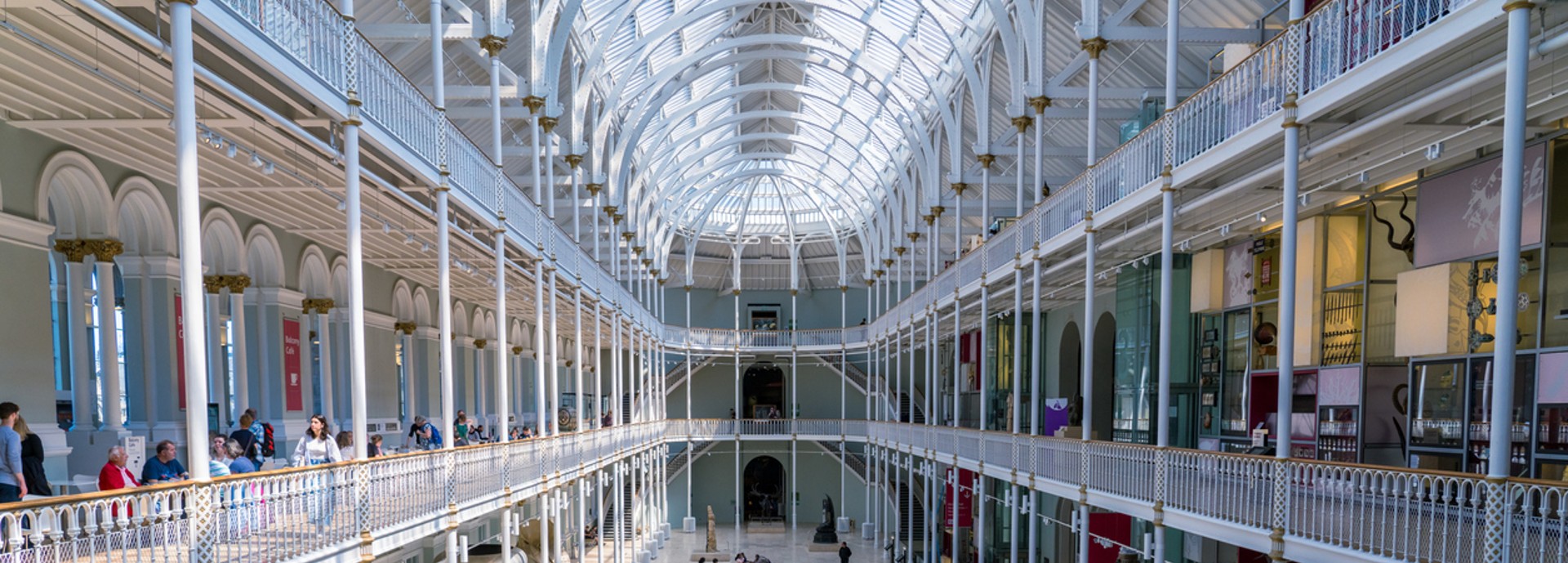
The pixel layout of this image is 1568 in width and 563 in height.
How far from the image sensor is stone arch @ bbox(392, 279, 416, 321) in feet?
81.1

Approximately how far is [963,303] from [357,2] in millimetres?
16915

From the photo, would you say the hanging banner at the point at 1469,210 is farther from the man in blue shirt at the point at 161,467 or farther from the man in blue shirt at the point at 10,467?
the man in blue shirt at the point at 10,467

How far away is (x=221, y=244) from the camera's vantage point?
54.7 feet

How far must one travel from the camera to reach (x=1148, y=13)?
63.4 ft

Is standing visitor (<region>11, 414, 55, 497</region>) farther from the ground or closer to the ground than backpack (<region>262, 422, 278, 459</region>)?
Answer: farther from the ground

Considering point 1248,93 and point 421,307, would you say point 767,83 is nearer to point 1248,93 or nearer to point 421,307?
point 421,307

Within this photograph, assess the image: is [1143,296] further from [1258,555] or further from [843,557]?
[843,557]

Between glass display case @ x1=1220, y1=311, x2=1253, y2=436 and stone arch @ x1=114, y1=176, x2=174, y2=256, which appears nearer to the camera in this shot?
stone arch @ x1=114, y1=176, x2=174, y2=256

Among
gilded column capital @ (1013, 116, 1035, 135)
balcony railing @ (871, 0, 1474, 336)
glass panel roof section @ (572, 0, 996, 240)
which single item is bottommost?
balcony railing @ (871, 0, 1474, 336)

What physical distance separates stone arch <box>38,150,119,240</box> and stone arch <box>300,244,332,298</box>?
6.47m

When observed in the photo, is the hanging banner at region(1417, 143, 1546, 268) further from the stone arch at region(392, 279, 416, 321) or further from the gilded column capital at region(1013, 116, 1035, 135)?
the stone arch at region(392, 279, 416, 321)

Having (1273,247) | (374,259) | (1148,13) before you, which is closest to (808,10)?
(1148,13)

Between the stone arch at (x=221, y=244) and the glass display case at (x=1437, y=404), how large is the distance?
58.4ft

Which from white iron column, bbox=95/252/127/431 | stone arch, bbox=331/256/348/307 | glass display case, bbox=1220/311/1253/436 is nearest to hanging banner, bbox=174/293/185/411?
white iron column, bbox=95/252/127/431
